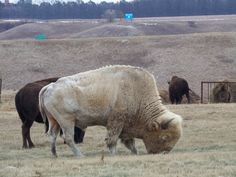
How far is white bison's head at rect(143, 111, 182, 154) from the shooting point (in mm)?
15312

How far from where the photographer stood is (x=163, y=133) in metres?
15.4

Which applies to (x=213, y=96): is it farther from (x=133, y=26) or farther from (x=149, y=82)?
(x=133, y=26)

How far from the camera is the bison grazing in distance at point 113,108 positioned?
15406 millimetres

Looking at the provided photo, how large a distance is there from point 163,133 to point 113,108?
117 centimetres

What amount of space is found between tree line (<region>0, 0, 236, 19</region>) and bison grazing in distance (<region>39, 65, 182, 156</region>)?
443 feet

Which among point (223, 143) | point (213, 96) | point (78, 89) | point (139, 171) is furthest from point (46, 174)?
point (213, 96)

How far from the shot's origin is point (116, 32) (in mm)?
85625

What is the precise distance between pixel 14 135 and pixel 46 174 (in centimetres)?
945

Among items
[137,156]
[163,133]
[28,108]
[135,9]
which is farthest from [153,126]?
[135,9]

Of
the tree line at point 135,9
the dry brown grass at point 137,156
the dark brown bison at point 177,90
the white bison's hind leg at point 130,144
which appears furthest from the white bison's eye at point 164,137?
the tree line at point 135,9

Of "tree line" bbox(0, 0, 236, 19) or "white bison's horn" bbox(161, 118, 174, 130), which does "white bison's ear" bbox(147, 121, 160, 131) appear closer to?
"white bison's horn" bbox(161, 118, 174, 130)

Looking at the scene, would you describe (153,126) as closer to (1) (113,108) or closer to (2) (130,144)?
(2) (130,144)

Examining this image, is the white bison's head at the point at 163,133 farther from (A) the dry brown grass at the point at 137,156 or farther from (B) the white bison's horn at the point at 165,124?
(A) the dry brown grass at the point at 137,156

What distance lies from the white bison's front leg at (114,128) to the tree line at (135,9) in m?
135
